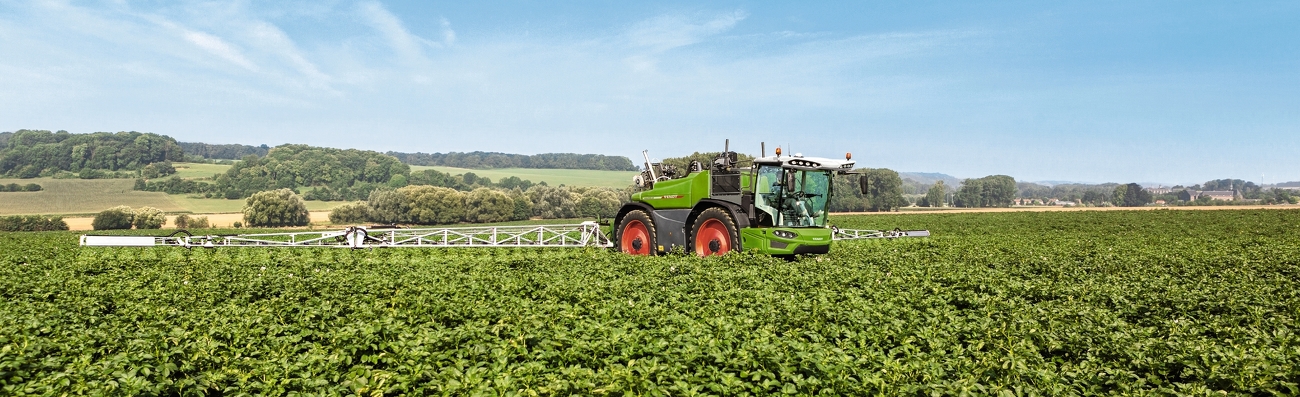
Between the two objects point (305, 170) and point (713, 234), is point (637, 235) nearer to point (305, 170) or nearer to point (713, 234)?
point (713, 234)

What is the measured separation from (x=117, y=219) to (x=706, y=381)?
3097 inches

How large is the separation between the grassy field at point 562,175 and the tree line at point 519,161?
206 inches

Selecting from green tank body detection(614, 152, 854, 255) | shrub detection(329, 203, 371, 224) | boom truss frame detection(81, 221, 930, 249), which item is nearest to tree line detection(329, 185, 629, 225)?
shrub detection(329, 203, 371, 224)

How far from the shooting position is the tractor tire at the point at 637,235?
18.0 meters

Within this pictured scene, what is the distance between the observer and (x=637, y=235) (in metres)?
18.9

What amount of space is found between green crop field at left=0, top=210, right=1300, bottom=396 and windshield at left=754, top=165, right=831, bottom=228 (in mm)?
1367

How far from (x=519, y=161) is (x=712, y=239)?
150758 millimetres

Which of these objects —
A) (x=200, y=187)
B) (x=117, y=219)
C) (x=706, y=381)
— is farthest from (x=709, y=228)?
(x=200, y=187)

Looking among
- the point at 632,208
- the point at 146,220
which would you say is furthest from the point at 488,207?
the point at 632,208

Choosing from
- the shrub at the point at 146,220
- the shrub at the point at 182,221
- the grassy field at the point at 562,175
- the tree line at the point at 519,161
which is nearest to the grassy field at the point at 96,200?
the shrub at the point at 182,221

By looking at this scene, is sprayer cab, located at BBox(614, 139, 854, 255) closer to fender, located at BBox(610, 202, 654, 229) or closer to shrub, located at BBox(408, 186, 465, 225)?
fender, located at BBox(610, 202, 654, 229)

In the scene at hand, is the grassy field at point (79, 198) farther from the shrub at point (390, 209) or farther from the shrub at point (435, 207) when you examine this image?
the shrub at point (435, 207)

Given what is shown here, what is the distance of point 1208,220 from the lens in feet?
137

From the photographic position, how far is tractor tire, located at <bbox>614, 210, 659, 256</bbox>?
18047 mm
